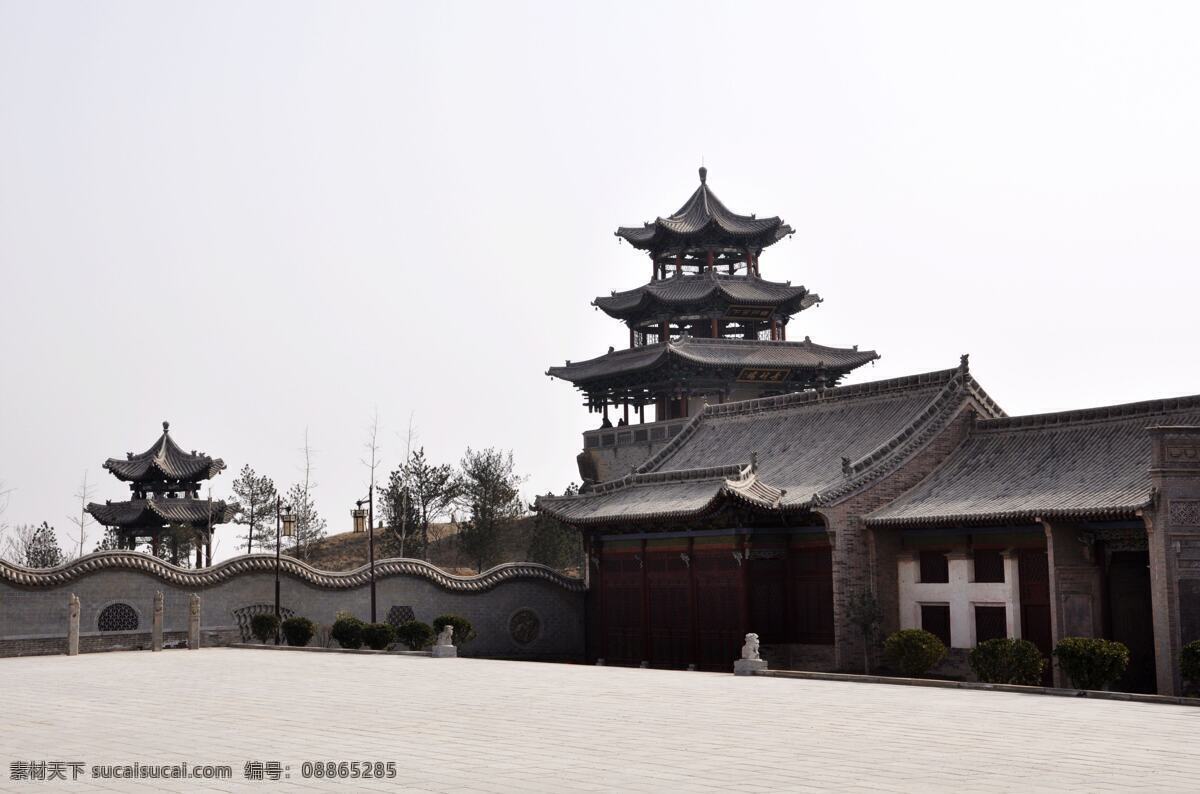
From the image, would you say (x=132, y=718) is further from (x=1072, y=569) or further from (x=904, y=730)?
(x=1072, y=569)

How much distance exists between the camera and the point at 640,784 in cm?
1338

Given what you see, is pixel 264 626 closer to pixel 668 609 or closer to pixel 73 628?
pixel 73 628

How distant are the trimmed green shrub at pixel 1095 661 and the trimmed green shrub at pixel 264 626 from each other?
22291 mm

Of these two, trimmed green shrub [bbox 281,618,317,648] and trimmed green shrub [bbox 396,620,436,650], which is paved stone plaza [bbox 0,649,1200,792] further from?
trimmed green shrub [bbox 281,618,317,648]

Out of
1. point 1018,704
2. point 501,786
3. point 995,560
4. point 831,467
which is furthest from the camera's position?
point 831,467

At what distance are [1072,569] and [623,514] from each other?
13.3m

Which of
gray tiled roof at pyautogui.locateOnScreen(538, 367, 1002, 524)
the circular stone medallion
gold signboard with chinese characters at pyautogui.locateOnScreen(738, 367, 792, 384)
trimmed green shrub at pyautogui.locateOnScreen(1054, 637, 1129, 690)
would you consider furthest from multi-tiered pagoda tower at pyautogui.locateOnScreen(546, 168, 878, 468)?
trimmed green shrub at pyautogui.locateOnScreen(1054, 637, 1129, 690)

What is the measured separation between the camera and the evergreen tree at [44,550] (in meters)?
71.4

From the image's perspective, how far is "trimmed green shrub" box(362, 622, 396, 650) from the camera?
37.1 m

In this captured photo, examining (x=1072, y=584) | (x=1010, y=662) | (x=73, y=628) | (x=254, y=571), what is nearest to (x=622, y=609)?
(x=254, y=571)

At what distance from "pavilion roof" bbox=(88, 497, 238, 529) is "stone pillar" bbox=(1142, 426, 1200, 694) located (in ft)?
143

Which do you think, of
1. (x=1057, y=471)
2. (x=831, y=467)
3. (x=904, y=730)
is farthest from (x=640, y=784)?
(x=831, y=467)

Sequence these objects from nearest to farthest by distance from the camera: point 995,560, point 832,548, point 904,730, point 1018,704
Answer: point 904,730
point 1018,704
point 995,560
point 832,548

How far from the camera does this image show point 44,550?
72.0m
